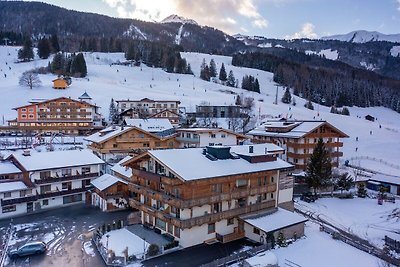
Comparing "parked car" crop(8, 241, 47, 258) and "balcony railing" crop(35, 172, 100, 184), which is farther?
"balcony railing" crop(35, 172, 100, 184)

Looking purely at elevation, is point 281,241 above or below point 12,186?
below

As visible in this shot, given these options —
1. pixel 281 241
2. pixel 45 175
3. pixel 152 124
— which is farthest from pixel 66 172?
pixel 152 124

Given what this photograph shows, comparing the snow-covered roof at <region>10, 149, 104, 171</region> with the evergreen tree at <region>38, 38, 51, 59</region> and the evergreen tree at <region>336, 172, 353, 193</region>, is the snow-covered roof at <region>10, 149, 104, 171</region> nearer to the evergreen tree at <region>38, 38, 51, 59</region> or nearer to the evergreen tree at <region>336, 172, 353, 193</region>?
the evergreen tree at <region>336, 172, 353, 193</region>

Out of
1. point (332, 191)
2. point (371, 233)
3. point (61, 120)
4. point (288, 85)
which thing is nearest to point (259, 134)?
point (332, 191)

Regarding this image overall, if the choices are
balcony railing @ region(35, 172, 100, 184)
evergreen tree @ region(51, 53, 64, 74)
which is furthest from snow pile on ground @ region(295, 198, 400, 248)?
evergreen tree @ region(51, 53, 64, 74)

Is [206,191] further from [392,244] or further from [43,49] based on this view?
[43,49]

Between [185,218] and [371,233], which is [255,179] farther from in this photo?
[371,233]

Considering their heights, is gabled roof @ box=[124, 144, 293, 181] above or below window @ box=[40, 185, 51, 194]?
above

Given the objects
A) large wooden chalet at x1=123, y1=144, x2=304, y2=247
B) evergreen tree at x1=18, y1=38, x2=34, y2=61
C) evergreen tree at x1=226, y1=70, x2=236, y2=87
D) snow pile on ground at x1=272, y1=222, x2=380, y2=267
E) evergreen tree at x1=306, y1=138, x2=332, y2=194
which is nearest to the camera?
snow pile on ground at x1=272, y1=222, x2=380, y2=267
